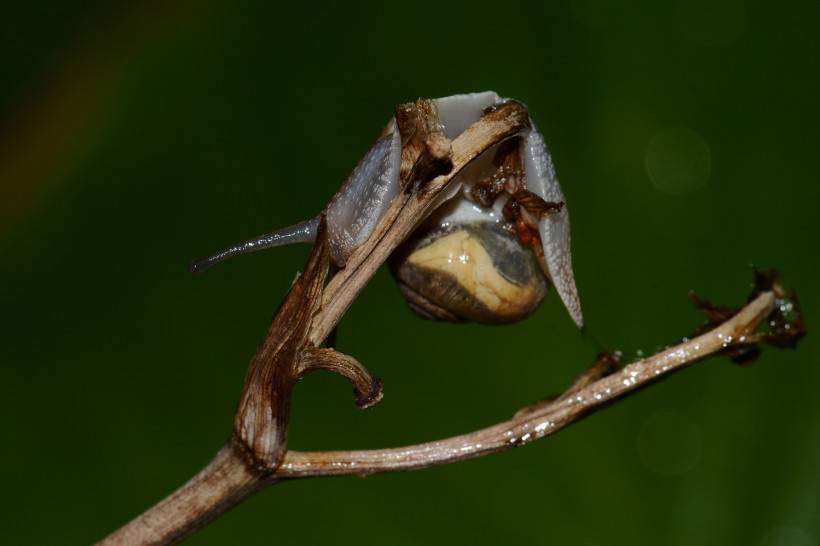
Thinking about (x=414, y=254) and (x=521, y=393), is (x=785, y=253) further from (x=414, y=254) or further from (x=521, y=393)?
(x=414, y=254)

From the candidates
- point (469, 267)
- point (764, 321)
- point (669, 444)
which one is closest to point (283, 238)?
point (469, 267)

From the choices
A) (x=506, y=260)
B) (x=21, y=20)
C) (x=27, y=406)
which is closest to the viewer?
(x=506, y=260)

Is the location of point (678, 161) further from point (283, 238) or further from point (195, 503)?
point (195, 503)

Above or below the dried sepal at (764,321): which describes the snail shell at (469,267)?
above

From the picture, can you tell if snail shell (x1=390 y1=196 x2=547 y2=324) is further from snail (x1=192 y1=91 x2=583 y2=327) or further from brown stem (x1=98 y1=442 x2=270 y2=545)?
brown stem (x1=98 y1=442 x2=270 y2=545)

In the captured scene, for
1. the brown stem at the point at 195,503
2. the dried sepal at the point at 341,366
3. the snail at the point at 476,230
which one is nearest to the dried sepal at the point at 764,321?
the snail at the point at 476,230

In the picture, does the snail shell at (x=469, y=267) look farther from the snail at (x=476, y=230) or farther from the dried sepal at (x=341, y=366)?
the dried sepal at (x=341, y=366)

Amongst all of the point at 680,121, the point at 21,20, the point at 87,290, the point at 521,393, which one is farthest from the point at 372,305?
the point at 21,20
